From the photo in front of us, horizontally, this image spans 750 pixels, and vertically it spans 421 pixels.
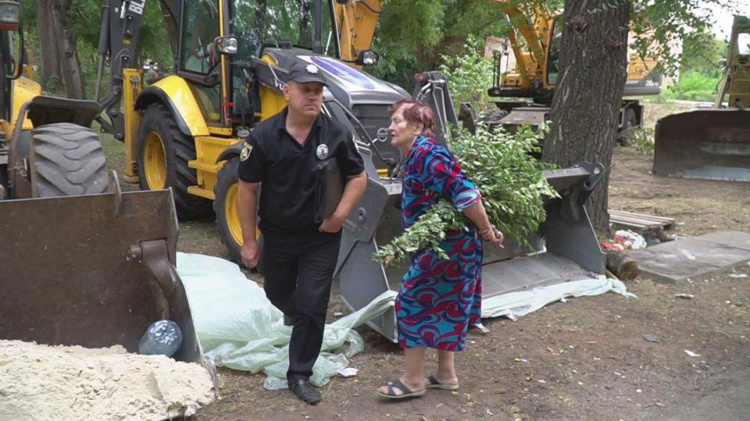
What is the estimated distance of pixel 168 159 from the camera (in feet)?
23.3

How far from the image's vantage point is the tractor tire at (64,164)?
4477mm

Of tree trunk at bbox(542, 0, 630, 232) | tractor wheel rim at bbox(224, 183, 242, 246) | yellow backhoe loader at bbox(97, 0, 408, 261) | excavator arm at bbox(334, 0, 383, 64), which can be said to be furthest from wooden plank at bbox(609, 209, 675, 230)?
tractor wheel rim at bbox(224, 183, 242, 246)

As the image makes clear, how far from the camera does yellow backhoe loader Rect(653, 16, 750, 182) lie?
11.7 metres

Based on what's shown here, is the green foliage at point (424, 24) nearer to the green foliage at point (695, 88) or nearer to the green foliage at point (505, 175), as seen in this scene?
the green foliage at point (505, 175)

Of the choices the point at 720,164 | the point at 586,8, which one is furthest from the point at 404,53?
the point at 586,8

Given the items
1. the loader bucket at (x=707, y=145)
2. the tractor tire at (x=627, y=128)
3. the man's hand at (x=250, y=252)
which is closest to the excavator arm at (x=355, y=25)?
the man's hand at (x=250, y=252)

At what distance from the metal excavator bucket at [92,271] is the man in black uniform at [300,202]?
0.44m

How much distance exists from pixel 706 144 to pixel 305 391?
33.6ft

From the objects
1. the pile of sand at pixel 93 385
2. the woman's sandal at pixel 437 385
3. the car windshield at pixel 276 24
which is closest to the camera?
the pile of sand at pixel 93 385

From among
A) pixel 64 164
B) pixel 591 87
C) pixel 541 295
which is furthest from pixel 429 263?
pixel 591 87

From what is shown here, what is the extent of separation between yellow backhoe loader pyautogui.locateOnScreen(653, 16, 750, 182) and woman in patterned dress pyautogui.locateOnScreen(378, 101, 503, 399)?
950 cm

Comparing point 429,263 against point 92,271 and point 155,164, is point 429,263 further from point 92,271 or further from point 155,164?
point 155,164

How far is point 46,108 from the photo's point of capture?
5480mm

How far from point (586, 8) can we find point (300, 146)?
4.30 meters
